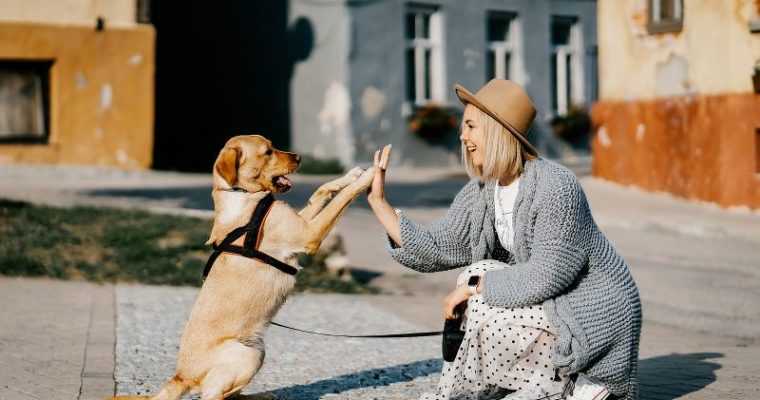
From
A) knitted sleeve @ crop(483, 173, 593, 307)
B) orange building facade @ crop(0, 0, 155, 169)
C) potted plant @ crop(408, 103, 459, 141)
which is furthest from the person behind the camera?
potted plant @ crop(408, 103, 459, 141)

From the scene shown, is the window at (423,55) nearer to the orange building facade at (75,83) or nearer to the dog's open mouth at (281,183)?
the orange building facade at (75,83)

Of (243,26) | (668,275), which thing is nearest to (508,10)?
(243,26)

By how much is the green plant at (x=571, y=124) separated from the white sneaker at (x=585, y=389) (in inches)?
808

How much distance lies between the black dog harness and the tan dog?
0.03 metres

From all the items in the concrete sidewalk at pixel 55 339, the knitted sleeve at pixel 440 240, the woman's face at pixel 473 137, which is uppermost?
the woman's face at pixel 473 137

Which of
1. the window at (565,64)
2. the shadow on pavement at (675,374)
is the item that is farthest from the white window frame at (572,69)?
the shadow on pavement at (675,374)

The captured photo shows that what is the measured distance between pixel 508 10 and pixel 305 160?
591cm

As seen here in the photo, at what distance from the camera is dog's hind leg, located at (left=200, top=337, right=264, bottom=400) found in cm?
514

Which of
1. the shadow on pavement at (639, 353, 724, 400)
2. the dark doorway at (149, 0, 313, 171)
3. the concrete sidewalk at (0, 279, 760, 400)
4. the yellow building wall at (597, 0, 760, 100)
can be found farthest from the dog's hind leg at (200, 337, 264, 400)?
the dark doorway at (149, 0, 313, 171)

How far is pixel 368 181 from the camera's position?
18.2 feet

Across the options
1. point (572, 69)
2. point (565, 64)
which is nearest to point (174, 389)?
point (565, 64)

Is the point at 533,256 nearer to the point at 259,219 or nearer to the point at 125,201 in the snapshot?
the point at 259,219

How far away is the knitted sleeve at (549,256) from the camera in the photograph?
4.96 metres

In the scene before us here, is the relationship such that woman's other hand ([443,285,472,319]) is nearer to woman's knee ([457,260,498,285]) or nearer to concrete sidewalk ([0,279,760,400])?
woman's knee ([457,260,498,285])
